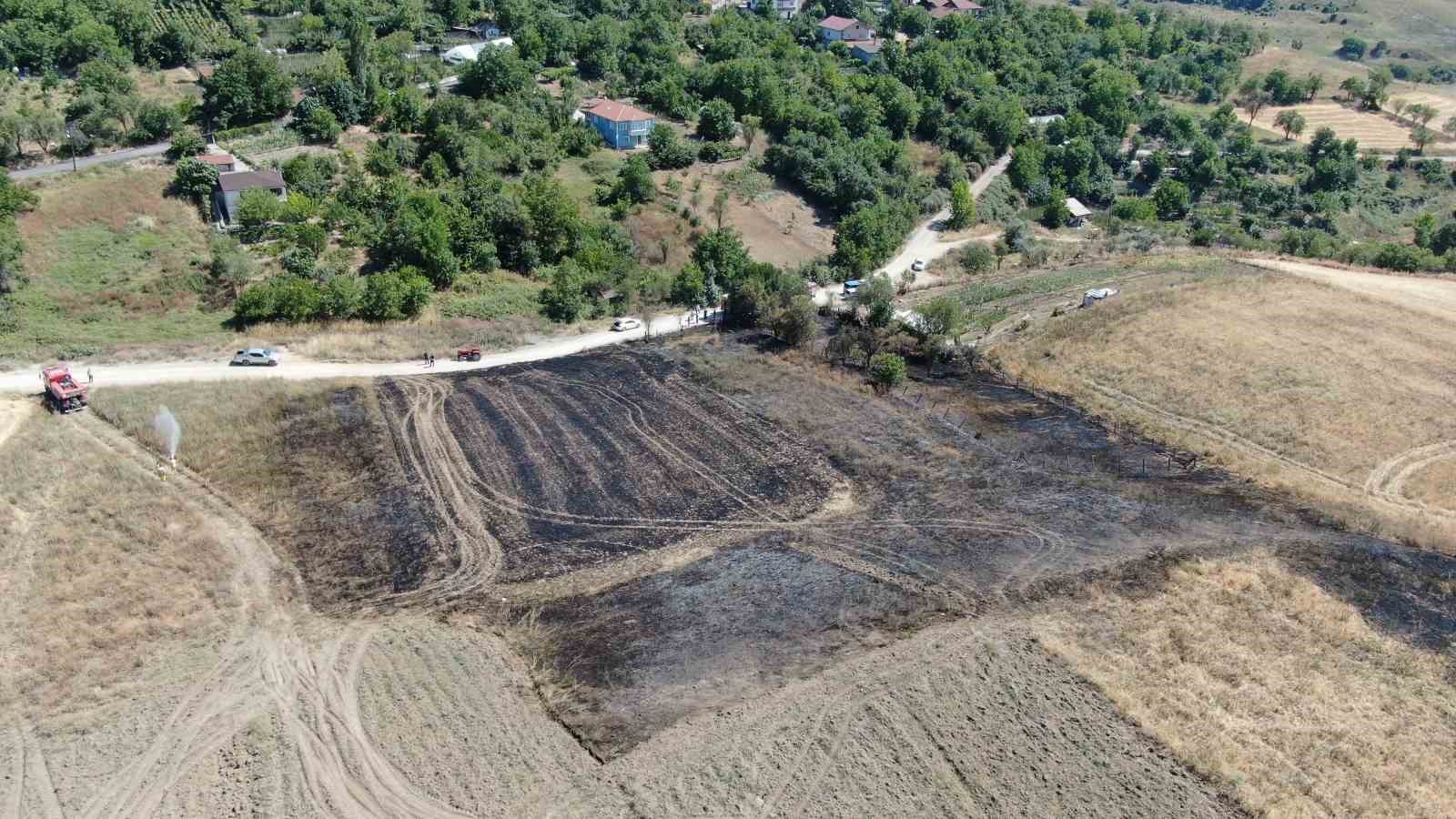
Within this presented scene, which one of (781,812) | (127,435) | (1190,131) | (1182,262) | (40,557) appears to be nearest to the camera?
(781,812)

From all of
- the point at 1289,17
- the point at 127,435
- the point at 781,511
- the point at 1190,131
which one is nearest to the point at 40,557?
the point at 127,435

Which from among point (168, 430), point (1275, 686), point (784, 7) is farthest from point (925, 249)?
point (784, 7)

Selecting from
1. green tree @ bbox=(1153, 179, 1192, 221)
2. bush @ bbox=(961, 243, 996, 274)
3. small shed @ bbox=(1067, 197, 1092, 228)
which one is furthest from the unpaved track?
green tree @ bbox=(1153, 179, 1192, 221)

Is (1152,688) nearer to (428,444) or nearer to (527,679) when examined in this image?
(527,679)

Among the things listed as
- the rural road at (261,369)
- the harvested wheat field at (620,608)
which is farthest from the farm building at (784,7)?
the harvested wheat field at (620,608)

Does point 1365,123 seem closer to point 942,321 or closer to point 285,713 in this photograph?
point 942,321

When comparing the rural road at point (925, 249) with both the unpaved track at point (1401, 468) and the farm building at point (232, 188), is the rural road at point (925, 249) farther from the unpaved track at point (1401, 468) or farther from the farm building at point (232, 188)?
the farm building at point (232, 188)
